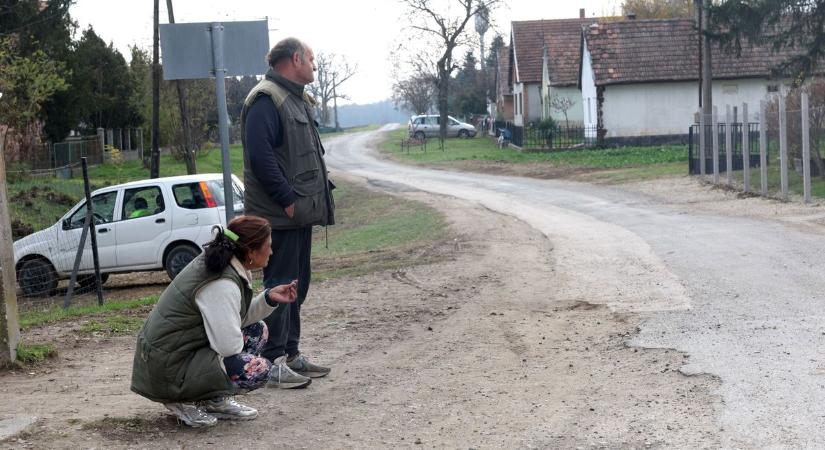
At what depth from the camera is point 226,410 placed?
5.60m

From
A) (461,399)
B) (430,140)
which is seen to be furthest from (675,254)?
(430,140)

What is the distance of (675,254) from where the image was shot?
41.1 feet

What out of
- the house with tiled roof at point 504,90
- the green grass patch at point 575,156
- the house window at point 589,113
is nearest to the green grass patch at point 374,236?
the green grass patch at point 575,156

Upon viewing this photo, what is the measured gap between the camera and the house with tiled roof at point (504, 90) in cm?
7506

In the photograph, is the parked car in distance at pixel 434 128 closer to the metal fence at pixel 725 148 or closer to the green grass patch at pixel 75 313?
the metal fence at pixel 725 148

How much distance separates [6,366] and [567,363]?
3864mm

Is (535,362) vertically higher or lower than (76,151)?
lower

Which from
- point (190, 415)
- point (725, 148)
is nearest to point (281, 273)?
point (190, 415)

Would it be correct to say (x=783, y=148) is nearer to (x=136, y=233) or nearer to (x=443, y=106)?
(x=136, y=233)

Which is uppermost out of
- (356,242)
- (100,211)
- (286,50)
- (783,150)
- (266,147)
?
(286,50)

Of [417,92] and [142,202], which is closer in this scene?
[142,202]

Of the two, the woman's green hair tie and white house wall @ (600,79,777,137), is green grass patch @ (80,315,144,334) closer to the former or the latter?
the woman's green hair tie

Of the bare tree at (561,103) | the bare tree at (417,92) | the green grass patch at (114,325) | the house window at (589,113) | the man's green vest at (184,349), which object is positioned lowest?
the green grass patch at (114,325)

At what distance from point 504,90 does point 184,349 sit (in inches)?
2848
